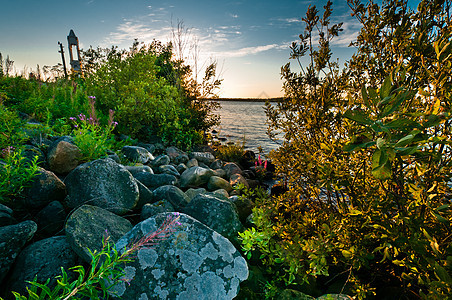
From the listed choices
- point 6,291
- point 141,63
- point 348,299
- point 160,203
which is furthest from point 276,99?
point 141,63

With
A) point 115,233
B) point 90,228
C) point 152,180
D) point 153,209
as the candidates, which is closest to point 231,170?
point 152,180

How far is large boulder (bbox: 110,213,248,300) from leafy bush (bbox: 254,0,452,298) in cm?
46

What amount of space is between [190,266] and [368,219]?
5.32 feet

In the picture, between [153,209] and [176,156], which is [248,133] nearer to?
[176,156]

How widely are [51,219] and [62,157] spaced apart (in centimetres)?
123

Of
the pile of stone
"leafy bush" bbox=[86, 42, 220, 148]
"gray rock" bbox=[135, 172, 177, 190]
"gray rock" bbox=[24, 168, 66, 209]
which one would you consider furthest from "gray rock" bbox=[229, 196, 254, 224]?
"leafy bush" bbox=[86, 42, 220, 148]

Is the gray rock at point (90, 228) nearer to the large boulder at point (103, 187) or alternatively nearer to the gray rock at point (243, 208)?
the large boulder at point (103, 187)

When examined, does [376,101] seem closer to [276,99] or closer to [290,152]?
[290,152]

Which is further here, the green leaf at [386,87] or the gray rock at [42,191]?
the gray rock at [42,191]

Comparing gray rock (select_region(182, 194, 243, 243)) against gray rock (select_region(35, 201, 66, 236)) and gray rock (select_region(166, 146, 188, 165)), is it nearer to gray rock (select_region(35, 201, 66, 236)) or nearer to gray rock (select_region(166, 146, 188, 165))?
gray rock (select_region(35, 201, 66, 236))

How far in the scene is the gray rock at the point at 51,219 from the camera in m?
2.92

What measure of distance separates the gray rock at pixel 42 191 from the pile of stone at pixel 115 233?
1cm

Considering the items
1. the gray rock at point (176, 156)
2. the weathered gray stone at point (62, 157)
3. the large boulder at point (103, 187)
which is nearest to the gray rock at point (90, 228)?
the large boulder at point (103, 187)

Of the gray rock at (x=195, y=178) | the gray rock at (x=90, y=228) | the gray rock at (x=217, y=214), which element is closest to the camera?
the gray rock at (x=90, y=228)
